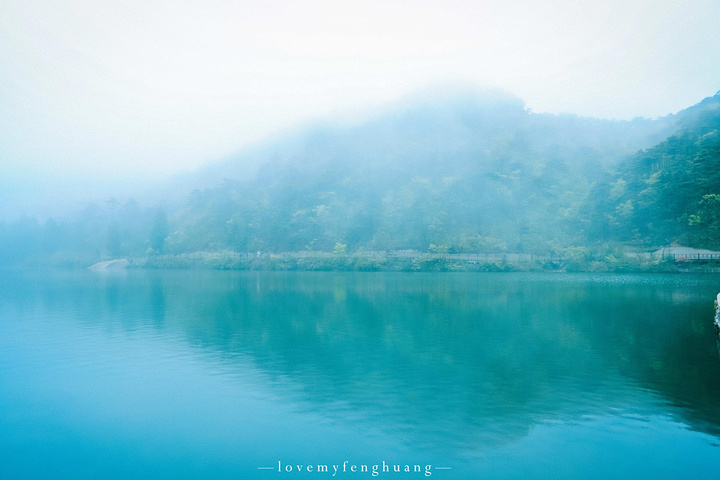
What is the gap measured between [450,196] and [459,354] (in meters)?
72.9

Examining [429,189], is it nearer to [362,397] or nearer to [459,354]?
[459,354]

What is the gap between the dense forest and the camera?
6744 centimetres

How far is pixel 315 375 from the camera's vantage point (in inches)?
512

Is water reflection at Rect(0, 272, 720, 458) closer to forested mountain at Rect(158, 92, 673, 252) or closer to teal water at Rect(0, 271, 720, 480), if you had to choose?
teal water at Rect(0, 271, 720, 480)

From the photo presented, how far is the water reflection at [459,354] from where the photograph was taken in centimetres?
998

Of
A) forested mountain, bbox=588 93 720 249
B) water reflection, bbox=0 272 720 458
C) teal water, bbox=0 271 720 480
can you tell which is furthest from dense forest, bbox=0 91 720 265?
teal water, bbox=0 271 720 480

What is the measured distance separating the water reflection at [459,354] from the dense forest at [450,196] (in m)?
40.1

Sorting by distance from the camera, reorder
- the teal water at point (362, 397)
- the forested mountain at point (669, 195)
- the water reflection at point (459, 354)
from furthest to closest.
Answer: the forested mountain at point (669, 195), the water reflection at point (459, 354), the teal water at point (362, 397)

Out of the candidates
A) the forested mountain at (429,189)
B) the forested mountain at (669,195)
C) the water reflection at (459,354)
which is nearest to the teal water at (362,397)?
the water reflection at (459,354)

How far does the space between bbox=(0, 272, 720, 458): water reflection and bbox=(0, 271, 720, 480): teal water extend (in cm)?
7

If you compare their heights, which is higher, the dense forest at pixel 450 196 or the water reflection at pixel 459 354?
the dense forest at pixel 450 196

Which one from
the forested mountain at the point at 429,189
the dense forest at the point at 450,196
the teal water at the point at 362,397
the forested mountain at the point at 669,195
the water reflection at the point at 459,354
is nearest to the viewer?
the teal water at the point at 362,397

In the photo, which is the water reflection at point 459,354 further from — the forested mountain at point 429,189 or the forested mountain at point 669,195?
the forested mountain at point 429,189

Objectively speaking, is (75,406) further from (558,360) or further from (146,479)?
(558,360)
